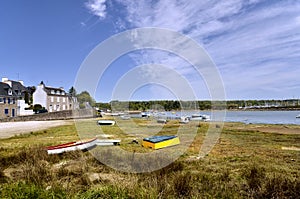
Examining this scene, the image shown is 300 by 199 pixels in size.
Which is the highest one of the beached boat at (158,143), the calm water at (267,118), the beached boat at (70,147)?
the beached boat at (70,147)

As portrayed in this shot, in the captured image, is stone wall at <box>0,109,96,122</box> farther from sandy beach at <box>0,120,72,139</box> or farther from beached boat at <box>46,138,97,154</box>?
beached boat at <box>46,138,97,154</box>

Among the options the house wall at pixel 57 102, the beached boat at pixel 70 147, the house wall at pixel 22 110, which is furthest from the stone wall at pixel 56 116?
the beached boat at pixel 70 147

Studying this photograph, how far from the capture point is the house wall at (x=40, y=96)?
192ft

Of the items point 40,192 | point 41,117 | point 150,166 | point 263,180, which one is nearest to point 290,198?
point 263,180

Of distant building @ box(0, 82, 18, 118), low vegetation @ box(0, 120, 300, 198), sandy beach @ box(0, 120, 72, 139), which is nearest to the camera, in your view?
low vegetation @ box(0, 120, 300, 198)

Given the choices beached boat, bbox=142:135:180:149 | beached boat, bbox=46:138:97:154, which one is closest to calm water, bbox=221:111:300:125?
beached boat, bbox=142:135:180:149

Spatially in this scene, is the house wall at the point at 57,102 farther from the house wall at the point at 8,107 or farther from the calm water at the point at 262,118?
the calm water at the point at 262,118

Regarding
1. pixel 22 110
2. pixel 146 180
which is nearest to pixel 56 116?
pixel 22 110

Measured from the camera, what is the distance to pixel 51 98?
61.4m

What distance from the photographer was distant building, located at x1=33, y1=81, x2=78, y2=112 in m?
58.7

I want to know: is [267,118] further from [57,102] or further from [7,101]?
[7,101]

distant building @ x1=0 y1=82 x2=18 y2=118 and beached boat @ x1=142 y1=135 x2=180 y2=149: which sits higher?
distant building @ x1=0 y1=82 x2=18 y2=118

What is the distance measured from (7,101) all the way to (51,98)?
14920 millimetres

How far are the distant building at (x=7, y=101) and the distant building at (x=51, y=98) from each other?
8666 millimetres
